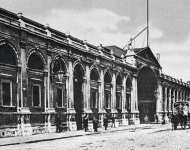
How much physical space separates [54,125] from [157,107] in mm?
30858

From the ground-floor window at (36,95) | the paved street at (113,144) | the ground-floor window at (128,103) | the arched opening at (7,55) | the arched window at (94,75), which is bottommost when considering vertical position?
the paved street at (113,144)

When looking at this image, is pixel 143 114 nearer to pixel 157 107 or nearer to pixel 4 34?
pixel 157 107

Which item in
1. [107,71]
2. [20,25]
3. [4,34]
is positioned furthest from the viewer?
[107,71]

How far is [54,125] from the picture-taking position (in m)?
27.2

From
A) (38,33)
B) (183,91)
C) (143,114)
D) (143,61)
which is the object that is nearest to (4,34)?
(38,33)

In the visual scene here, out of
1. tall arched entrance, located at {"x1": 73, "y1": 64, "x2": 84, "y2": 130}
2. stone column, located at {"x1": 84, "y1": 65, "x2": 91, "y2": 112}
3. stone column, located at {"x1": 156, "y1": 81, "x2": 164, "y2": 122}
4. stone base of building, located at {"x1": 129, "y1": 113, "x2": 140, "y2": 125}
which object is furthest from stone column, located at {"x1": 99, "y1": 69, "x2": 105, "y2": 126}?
stone column, located at {"x1": 156, "y1": 81, "x2": 164, "y2": 122}

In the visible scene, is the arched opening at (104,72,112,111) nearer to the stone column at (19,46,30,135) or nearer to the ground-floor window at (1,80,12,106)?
the stone column at (19,46,30,135)

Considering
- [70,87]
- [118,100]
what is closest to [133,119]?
[118,100]

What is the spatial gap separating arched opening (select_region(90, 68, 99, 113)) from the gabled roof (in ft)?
45.4

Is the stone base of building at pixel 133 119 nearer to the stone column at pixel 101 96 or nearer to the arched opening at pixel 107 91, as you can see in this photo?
the arched opening at pixel 107 91

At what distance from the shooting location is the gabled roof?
49319mm

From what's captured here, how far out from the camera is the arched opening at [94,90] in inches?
1351

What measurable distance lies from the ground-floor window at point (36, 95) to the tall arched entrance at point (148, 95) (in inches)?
1157

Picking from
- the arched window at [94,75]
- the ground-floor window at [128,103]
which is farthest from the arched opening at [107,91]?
the ground-floor window at [128,103]
